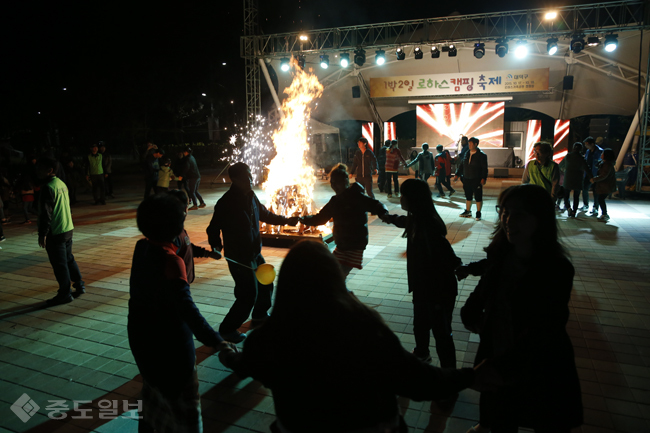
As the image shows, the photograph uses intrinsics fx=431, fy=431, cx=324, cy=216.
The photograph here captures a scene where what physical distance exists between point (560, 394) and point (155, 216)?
7.49 feet

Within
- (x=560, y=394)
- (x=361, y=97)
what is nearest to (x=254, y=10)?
(x=361, y=97)

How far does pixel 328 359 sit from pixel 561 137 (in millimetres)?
22827

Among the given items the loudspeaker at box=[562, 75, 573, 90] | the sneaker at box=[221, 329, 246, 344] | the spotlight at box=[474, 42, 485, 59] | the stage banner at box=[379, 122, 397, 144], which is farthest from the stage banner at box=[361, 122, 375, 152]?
the sneaker at box=[221, 329, 246, 344]

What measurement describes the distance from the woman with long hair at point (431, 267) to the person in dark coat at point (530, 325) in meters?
0.97

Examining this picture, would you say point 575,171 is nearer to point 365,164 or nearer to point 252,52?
point 365,164

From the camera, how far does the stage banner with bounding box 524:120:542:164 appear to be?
2139 centimetres

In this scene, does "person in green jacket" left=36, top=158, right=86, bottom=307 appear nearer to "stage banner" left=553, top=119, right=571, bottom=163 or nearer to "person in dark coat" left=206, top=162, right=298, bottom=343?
"person in dark coat" left=206, top=162, right=298, bottom=343

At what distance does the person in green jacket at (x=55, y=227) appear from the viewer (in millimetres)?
5234

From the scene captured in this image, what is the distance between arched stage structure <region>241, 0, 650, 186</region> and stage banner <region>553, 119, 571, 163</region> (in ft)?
1.62

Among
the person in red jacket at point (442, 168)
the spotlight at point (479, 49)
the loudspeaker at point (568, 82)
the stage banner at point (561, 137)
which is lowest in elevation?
the person in red jacket at point (442, 168)

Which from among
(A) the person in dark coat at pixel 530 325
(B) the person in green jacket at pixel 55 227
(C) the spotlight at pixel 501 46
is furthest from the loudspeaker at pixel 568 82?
(B) the person in green jacket at pixel 55 227

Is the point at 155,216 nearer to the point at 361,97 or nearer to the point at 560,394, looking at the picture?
the point at 560,394

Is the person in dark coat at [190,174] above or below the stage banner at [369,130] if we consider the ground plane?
below

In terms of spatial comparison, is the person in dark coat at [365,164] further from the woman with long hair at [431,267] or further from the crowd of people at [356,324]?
the woman with long hair at [431,267]
